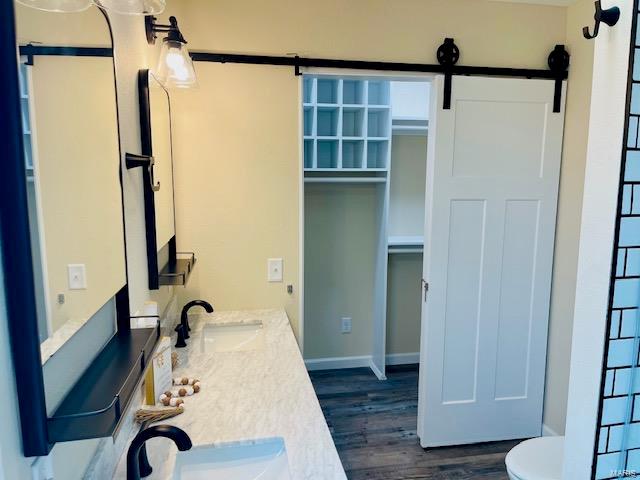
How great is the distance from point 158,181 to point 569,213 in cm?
223

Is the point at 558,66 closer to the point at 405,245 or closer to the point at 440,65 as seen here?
the point at 440,65

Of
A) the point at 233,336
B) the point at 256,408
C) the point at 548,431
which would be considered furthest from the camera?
the point at 548,431

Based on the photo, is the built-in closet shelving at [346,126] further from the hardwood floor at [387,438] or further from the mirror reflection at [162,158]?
the hardwood floor at [387,438]

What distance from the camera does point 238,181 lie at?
91.1 inches

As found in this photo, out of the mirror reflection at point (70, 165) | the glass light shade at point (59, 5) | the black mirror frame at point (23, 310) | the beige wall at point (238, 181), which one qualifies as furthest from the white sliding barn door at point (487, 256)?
the black mirror frame at point (23, 310)

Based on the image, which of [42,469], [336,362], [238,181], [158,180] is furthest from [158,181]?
[336,362]

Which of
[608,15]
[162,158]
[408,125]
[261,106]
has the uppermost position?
[408,125]

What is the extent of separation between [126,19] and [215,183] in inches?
38.5

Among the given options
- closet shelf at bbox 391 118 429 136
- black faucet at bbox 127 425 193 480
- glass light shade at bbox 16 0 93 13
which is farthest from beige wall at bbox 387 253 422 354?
glass light shade at bbox 16 0 93 13

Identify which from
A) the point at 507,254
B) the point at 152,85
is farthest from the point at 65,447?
the point at 507,254

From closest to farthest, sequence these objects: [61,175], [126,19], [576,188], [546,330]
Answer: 1. [61,175]
2. [126,19]
3. [576,188]
4. [546,330]

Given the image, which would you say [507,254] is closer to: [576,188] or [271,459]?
[576,188]

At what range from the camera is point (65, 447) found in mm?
877

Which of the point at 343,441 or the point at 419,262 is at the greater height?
the point at 419,262
